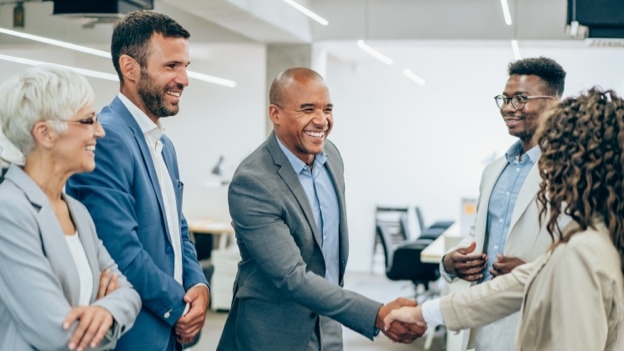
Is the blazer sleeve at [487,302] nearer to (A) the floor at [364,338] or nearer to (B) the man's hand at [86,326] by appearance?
(B) the man's hand at [86,326]

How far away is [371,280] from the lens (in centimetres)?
1098

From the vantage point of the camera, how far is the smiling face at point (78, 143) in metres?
1.98

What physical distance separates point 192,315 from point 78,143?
0.72 m

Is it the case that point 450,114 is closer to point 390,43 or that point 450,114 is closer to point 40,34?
point 390,43

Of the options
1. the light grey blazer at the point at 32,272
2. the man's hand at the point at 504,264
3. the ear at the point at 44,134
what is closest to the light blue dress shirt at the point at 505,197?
the man's hand at the point at 504,264

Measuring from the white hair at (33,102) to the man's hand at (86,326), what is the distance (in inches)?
16.1

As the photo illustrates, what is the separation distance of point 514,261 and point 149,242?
1.13 m

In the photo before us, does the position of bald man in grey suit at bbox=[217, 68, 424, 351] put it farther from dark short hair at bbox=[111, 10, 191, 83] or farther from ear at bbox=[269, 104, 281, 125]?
dark short hair at bbox=[111, 10, 191, 83]

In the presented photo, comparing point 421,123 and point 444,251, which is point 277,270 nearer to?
point 444,251

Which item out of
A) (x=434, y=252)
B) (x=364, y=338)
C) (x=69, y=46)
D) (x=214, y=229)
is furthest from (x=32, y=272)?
(x=214, y=229)

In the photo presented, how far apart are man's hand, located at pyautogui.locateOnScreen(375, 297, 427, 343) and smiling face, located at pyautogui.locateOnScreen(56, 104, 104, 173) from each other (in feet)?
3.57

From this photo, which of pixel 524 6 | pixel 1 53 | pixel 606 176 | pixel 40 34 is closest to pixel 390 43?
pixel 524 6

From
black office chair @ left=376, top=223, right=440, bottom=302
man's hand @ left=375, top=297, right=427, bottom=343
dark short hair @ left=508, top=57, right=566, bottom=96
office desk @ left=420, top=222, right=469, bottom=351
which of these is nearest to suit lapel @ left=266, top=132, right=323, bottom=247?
man's hand @ left=375, top=297, right=427, bottom=343

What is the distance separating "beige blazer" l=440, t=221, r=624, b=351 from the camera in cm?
181
